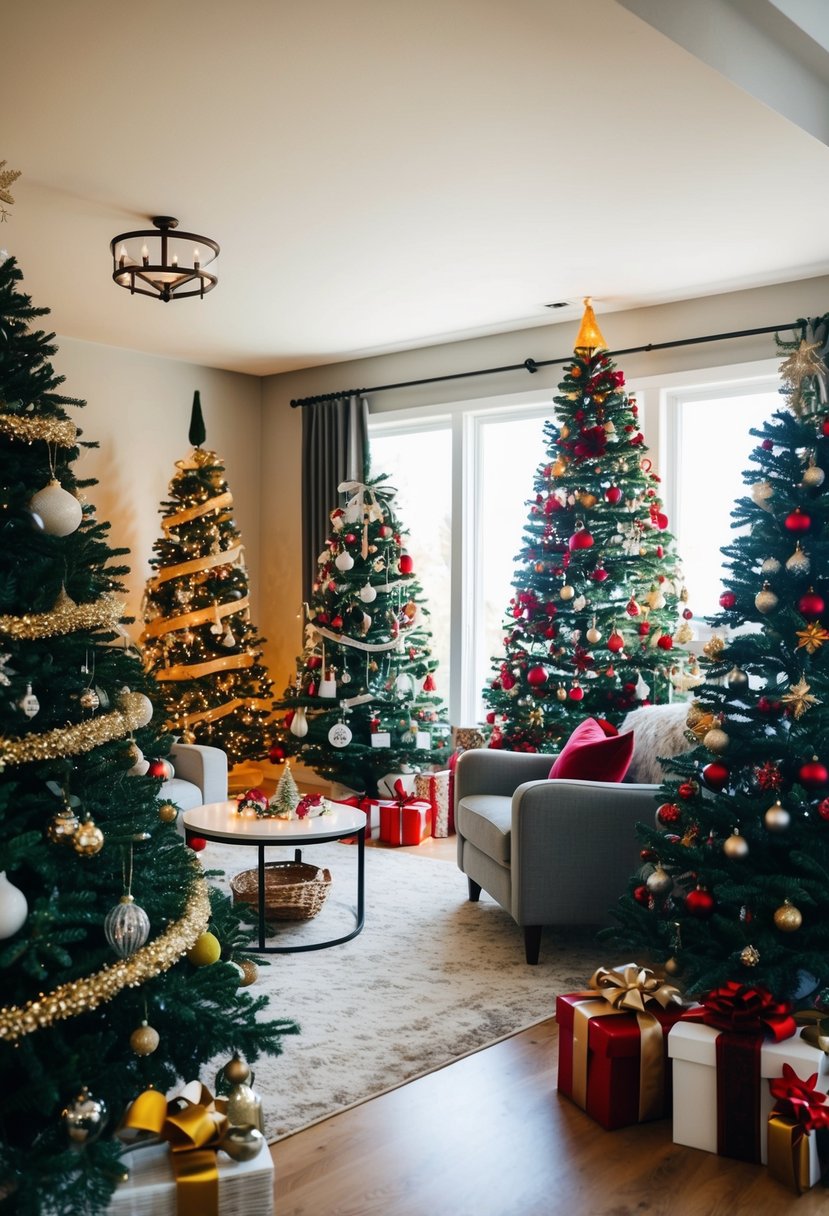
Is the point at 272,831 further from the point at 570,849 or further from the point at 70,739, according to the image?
the point at 70,739

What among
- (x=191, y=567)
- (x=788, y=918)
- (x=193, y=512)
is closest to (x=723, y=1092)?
(x=788, y=918)

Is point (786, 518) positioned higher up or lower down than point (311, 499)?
lower down

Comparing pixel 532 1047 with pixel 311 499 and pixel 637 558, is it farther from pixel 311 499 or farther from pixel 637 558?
pixel 311 499

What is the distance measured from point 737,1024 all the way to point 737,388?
3.80 metres

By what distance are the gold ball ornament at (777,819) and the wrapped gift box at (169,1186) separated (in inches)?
62.4

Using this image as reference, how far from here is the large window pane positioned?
6918mm

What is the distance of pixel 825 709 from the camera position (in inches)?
116

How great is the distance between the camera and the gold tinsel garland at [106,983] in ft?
6.27

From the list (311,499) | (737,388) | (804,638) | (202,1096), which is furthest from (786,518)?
(311,499)

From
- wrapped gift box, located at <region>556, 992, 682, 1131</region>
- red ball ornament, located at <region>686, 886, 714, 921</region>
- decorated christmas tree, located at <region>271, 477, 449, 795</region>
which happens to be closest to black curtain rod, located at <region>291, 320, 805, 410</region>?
decorated christmas tree, located at <region>271, 477, 449, 795</region>

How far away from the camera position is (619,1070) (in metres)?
2.67

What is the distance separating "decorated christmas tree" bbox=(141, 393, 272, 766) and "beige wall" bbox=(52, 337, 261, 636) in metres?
0.33

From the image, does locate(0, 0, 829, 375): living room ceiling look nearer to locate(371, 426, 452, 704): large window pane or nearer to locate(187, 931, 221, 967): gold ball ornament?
locate(371, 426, 452, 704): large window pane

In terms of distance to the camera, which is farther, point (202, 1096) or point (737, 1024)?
point (737, 1024)
